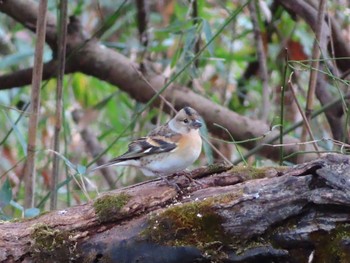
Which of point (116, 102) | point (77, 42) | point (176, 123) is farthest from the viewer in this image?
point (116, 102)

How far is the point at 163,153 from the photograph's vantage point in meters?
3.58

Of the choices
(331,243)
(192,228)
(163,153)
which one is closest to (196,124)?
(163,153)

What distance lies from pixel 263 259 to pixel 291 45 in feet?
10.4

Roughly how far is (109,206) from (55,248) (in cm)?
22

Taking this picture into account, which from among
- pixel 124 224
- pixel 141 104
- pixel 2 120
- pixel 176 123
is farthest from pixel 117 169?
pixel 124 224

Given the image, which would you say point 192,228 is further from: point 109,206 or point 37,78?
point 37,78

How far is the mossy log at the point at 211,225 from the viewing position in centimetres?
238

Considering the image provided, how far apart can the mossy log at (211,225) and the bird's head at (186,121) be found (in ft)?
3.57

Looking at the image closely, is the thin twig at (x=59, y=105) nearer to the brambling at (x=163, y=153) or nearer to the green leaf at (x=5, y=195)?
the brambling at (x=163, y=153)

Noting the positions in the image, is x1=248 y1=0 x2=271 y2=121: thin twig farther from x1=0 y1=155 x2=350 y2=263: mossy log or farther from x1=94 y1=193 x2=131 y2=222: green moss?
x1=94 y1=193 x2=131 y2=222: green moss

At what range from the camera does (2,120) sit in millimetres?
5555

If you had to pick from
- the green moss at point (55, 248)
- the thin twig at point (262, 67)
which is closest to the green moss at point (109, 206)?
the green moss at point (55, 248)

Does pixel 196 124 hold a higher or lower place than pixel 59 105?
lower

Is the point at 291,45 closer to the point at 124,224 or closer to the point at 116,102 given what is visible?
the point at 116,102
